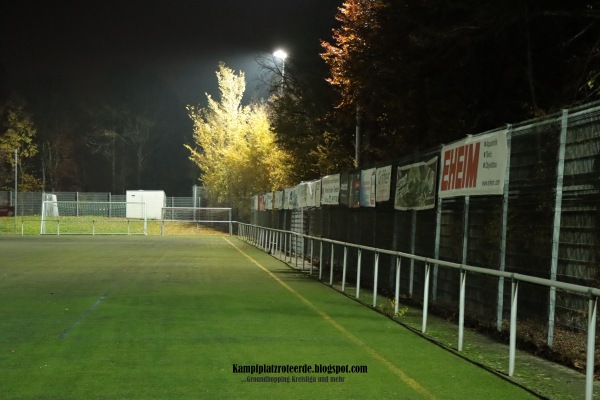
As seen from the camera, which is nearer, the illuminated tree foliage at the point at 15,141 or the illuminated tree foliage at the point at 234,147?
the illuminated tree foliage at the point at 234,147

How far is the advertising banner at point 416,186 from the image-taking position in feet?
42.6

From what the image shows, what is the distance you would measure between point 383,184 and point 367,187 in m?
1.32

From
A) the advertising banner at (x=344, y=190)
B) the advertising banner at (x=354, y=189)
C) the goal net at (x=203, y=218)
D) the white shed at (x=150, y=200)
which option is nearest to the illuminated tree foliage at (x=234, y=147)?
the goal net at (x=203, y=218)

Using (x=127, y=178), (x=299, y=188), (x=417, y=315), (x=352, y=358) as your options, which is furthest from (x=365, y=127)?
(x=127, y=178)

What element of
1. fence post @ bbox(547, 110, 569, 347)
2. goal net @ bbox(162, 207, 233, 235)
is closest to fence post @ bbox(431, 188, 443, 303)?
fence post @ bbox(547, 110, 569, 347)

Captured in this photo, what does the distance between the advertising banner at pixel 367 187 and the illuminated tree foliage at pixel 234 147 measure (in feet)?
98.5

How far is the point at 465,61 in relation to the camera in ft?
62.8

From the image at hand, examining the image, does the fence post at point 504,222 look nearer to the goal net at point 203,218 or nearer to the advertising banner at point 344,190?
the advertising banner at point 344,190

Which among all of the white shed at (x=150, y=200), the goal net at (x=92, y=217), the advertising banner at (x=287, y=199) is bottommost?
the goal net at (x=92, y=217)

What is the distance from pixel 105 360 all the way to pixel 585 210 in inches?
213

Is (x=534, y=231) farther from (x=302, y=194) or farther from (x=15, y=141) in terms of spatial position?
(x=15, y=141)

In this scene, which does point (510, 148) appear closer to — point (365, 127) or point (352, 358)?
point (352, 358)

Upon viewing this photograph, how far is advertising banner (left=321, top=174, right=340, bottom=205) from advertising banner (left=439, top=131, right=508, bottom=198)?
8.38 meters

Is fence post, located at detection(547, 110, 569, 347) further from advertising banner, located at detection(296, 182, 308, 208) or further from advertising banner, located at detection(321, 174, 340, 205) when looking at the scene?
advertising banner, located at detection(296, 182, 308, 208)
